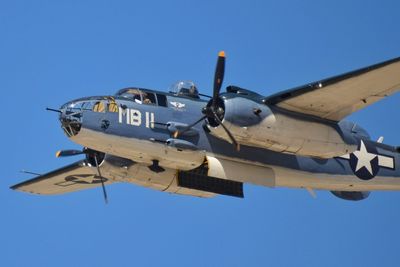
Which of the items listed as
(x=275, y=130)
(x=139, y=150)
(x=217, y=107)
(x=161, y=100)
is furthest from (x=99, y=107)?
(x=275, y=130)

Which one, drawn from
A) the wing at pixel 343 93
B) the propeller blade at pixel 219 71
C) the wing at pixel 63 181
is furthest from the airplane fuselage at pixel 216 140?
the wing at pixel 63 181

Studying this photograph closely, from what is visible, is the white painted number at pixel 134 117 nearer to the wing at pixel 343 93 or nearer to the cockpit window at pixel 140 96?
the cockpit window at pixel 140 96

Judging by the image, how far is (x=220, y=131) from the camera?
25203mm

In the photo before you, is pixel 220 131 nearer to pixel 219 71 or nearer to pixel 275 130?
pixel 275 130

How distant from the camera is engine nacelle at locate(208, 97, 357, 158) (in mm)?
24891

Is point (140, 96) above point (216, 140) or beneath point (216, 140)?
above

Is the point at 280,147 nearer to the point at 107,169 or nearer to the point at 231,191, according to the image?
the point at 231,191

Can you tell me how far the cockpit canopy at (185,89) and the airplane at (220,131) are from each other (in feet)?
0.10

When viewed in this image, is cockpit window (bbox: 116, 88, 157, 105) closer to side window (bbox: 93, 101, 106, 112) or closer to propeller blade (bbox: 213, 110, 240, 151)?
side window (bbox: 93, 101, 106, 112)

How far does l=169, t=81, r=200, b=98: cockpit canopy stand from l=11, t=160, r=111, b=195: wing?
467 centimetres

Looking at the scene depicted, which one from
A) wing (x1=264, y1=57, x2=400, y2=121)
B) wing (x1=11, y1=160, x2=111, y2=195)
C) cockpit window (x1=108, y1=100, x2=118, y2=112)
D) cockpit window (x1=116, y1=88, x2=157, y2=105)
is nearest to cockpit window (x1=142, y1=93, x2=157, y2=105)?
cockpit window (x1=116, y1=88, x2=157, y2=105)

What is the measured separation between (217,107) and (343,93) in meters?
3.60

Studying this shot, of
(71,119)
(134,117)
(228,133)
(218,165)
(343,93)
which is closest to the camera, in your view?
(71,119)

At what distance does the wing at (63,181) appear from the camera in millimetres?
30234
